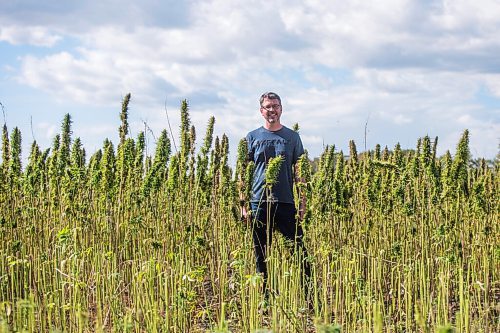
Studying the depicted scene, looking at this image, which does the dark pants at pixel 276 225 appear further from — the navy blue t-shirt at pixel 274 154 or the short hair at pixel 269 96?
the short hair at pixel 269 96

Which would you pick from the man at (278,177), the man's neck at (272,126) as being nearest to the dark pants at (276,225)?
the man at (278,177)

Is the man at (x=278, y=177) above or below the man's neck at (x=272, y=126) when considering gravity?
below

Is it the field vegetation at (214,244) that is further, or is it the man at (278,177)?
the man at (278,177)

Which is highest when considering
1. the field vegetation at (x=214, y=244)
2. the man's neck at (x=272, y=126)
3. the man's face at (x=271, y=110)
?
the man's face at (x=271, y=110)

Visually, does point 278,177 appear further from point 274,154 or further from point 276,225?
point 276,225

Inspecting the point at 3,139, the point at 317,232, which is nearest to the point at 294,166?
the point at 317,232

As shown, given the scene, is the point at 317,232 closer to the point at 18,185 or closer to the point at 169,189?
the point at 169,189

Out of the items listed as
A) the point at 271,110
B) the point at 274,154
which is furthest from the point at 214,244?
the point at 271,110

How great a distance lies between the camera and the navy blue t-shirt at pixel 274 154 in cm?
597

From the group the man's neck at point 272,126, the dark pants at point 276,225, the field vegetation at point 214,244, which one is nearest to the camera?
the field vegetation at point 214,244

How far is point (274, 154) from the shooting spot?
6.05 metres

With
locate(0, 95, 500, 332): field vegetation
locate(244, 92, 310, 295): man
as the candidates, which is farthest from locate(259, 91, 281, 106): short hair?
locate(0, 95, 500, 332): field vegetation

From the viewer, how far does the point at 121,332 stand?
4.88 m

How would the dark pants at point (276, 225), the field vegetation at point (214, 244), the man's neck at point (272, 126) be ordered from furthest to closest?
the man's neck at point (272, 126) < the dark pants at point (276, 225) < the field vegetation at point (214, 244)
